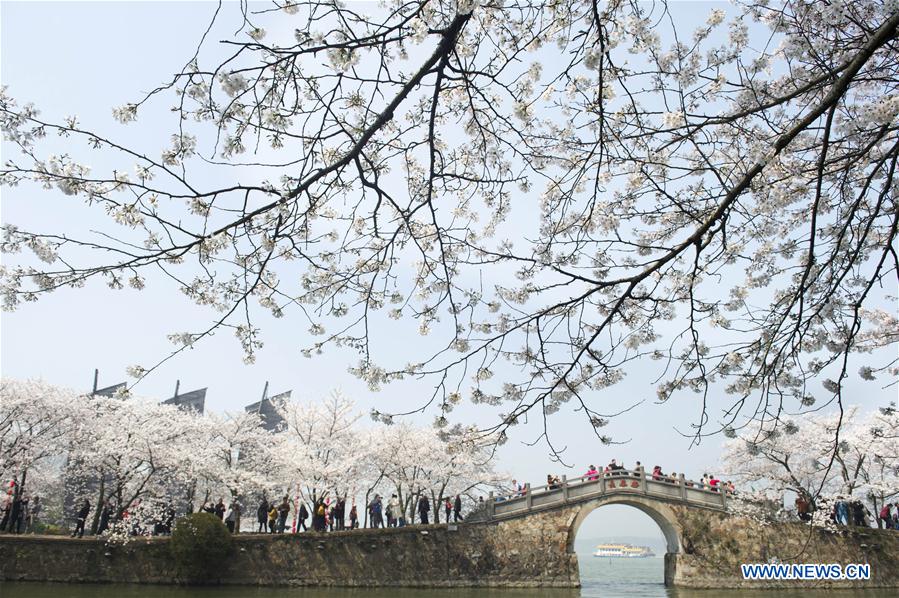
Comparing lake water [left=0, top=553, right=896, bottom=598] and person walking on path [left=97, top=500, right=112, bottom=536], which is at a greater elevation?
person walking on path [left=97, top=500, right=112, bottom=536]

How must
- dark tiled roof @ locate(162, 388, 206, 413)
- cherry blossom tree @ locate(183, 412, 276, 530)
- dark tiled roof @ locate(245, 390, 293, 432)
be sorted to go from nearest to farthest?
cherry blossom tree @ locate(183, 412, 276, 530)
dark tiled roof @ locate(162, 388, 206, 413)
dark tiled roof @ locate(245, 390, 293, 432)

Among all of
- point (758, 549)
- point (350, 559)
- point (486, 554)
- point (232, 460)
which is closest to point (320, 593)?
point (350, 559)

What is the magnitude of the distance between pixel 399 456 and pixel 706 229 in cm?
2322

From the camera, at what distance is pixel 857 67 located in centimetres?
274

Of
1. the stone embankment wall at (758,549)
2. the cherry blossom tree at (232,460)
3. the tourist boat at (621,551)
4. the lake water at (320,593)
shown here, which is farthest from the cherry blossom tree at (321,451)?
the tourist boat at (621,551)

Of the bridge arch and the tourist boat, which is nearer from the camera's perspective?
the bridge arch

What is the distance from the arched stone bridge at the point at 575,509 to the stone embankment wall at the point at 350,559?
4cm

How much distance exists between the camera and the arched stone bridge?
1886cm

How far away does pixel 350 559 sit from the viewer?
18000mm

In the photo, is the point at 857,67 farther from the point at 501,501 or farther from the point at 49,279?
the point at 501,501

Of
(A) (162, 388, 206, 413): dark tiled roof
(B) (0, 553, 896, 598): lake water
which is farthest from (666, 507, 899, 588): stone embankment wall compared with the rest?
(A) (162, 388, 206, 413): dark tiled roof

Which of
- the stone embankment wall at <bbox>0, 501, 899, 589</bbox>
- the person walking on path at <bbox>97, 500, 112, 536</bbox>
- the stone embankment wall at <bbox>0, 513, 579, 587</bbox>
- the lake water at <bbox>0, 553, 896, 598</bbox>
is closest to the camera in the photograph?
the lake water at <bbox>0, 553, 896, 598</bbox>

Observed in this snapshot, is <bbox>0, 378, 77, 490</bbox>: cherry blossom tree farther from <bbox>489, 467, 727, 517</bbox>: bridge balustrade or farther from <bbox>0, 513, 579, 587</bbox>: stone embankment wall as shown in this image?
<bbox>489, 467, 727, 517</bbox>: bridge balustrade

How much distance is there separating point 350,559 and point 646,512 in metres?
10.4
